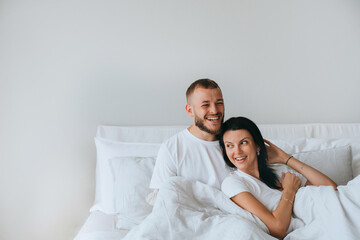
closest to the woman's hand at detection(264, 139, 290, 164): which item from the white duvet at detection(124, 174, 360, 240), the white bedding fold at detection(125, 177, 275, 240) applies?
the white duvet at detection(124, 174, 360, 240)

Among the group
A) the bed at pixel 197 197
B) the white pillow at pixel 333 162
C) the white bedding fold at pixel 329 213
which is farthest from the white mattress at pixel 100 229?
the white pillow at pixel 333 162

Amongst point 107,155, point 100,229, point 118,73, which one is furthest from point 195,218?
point 118,73

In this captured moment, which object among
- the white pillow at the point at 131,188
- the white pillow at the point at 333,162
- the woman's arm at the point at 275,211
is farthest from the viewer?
the white pillow at the point at 333,162

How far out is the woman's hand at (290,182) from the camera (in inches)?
51.2

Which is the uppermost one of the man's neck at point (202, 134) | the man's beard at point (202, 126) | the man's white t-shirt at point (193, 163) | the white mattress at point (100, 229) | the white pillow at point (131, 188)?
the man's beard at point (202, 126)

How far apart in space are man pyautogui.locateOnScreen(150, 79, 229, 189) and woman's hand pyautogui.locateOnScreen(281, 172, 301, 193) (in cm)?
28

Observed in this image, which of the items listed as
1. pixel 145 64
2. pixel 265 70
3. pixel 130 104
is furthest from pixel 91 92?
pixel 265 70

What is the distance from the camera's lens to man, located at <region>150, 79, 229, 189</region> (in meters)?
1.44

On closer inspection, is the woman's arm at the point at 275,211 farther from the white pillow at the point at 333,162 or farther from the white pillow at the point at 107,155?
the white pillow at the point at 107,155

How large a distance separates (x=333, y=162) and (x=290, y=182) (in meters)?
0.39

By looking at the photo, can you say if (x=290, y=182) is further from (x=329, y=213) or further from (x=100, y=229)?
(x=100, y=229)

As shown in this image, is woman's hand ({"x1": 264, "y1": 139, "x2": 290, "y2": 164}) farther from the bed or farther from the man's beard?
the man's beard

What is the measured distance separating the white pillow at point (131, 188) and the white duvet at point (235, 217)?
0.25 meters

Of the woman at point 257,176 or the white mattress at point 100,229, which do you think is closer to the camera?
the woman at point 257,176
